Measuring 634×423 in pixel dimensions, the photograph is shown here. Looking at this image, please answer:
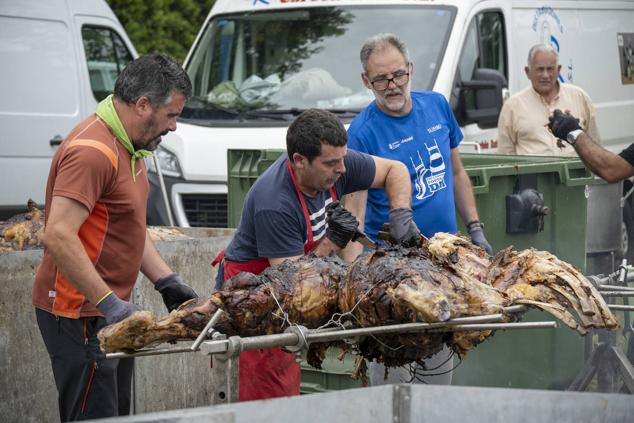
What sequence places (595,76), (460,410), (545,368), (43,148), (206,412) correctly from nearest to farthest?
(206,412)
(460,410)
(545,368)
(43,148)
(595,76)

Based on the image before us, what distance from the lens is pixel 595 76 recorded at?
38.5 ft

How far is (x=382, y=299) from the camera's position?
4.32m

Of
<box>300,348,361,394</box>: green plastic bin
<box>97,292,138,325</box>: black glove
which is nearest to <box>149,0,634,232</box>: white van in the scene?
<box>300,348,361,394</box>: green plastic bin

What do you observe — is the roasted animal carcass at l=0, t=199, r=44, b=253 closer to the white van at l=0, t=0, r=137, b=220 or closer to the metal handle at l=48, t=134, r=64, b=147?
the white van at l=0, t=0, r=137, b=220

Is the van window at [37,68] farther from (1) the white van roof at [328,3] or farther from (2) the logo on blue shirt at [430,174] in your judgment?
(2) the logo on blue shirt at [430,174]

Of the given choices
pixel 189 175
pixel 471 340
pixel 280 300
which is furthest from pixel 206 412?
pixel 189 175

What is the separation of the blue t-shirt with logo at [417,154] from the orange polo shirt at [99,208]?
1.36 meters

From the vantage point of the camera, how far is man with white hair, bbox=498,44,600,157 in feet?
30.9

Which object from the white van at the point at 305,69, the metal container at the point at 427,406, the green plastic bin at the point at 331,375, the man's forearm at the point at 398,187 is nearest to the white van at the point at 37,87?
the white van at the point at 305,69

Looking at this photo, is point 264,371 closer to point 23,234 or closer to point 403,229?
point 403,229

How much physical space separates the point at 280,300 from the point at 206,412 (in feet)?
5.14

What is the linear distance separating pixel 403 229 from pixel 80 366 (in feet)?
4.96

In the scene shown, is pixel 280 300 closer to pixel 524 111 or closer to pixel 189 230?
pixel 189 230

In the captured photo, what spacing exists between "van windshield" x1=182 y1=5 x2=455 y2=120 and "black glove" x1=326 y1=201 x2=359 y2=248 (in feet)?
14.4
